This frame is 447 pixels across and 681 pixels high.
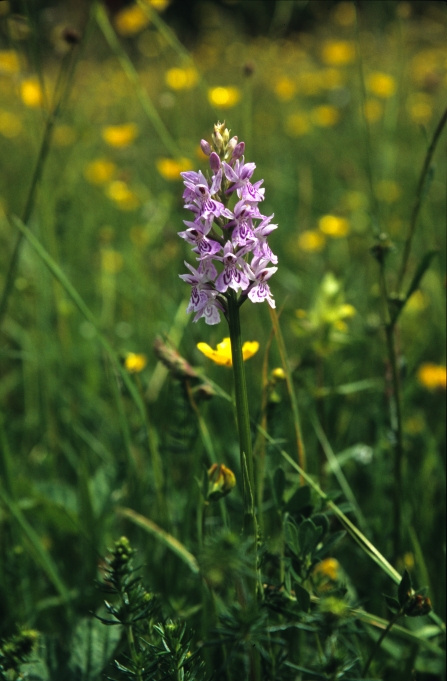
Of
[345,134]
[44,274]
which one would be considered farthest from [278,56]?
[44,274]

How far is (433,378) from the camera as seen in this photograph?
1.67 m

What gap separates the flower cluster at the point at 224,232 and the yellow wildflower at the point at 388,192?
2685 millimetres

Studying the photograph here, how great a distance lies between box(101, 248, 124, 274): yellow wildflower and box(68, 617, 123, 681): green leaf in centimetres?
173

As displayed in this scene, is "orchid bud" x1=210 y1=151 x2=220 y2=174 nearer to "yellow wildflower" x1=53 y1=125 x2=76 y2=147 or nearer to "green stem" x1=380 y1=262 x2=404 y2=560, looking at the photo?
"green stem" x1=380 y1=262 x2=404 y2=560

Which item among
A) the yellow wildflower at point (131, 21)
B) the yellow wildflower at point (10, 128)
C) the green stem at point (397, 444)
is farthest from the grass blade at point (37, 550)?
the yellow wildflower at point (10, 128)

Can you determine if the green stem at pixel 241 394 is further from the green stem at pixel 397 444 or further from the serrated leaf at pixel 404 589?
the green stem at pixel 397 444

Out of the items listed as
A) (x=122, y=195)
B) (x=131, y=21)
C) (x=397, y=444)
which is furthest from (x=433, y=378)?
(x=131, y=21)

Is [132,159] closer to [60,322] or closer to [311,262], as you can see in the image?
[311,262]

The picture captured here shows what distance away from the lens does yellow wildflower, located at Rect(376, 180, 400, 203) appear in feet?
10.9

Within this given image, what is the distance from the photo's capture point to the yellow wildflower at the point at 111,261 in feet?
8.58

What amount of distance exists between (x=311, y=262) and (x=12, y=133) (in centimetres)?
323

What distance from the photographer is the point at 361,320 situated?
2.29 meters

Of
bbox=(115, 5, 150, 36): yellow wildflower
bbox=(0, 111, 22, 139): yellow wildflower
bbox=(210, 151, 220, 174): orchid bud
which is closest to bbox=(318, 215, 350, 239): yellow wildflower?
bbox=(115, 5, 150, 36): yellow wildflower

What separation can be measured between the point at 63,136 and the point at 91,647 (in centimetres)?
384
